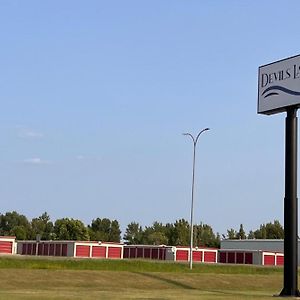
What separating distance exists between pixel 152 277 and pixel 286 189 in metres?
12.3

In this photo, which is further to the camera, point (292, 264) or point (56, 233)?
point (56, 233)

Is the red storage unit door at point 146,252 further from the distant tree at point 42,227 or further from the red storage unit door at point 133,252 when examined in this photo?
the distant tree at point 42,227

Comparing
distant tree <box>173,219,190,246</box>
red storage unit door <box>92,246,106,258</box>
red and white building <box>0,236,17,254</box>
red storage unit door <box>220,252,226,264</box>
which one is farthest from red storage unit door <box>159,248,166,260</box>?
distant tree <box>173,219,190,246</box>

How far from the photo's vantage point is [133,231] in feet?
582

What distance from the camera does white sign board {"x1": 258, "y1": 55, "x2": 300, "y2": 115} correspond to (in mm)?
37156

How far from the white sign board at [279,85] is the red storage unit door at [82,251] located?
191 feet

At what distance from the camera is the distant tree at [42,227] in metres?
163

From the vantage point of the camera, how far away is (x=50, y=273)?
4009cm

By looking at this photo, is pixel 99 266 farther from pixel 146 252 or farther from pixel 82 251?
pixel 146 252

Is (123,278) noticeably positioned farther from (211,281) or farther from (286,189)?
(286,189)

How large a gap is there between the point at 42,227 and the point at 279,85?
13898cm

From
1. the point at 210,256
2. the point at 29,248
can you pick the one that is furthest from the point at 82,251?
the point at 29,248

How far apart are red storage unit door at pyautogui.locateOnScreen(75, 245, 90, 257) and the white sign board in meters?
58.2

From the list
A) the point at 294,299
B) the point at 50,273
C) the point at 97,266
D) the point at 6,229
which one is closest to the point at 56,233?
the point at 6,229
